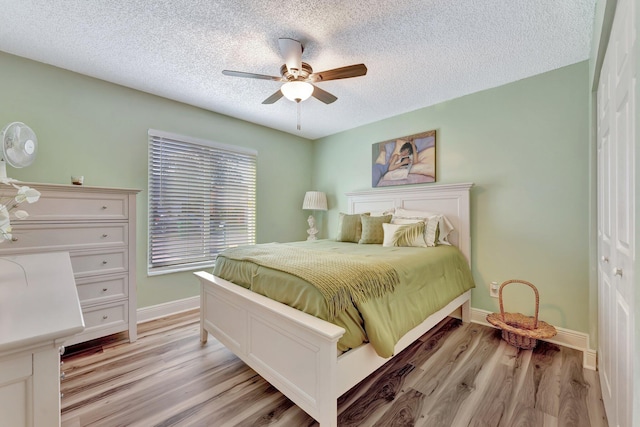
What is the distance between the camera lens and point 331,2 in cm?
161

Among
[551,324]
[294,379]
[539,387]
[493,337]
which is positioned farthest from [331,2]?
[551,324]

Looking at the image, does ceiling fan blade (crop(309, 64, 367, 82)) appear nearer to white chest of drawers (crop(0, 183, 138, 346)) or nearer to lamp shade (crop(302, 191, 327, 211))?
white chest of drawers (crop(0, 183, 138, 346))

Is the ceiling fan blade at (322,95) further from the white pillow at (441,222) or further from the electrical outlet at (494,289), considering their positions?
the electrical outlet at (494,289)

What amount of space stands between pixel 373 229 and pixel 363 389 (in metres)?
1.63

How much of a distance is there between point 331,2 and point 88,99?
2433mm

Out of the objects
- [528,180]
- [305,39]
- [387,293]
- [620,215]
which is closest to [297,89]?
[305,39]

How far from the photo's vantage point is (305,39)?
1945 mm

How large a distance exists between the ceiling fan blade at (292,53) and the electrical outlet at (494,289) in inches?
107

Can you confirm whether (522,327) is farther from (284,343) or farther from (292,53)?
(292,53)

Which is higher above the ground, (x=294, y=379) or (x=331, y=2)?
(x=331, y=2)

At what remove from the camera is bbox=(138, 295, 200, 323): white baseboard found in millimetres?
2766

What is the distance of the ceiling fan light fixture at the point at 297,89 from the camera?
1.99m

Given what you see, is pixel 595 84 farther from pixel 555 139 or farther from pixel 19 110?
pixel 19 110

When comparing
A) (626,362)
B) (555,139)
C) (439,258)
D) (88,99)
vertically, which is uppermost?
(88,99)
